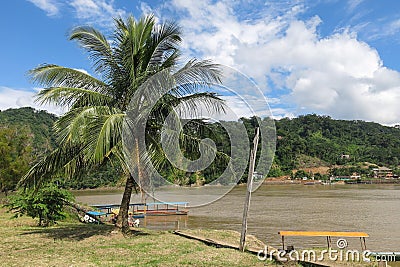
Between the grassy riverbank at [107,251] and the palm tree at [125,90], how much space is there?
1.05 meters

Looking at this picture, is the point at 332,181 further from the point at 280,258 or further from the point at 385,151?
the point at 280,258

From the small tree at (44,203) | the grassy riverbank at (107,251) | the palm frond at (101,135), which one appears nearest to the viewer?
the grassy riverbank at (107,251)

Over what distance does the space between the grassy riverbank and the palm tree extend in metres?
1.05

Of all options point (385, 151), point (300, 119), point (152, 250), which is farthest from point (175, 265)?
point (300, 119)

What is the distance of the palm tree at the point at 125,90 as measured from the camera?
8273 millimetres

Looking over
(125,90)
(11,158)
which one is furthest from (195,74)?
(11,158)

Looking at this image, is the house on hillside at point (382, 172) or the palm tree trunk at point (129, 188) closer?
the palm tree trunk at point (129, 188)

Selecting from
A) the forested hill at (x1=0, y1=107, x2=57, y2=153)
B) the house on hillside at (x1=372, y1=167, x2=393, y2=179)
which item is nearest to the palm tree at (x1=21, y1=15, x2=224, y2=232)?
the forested hill at (x1=0, y1=107, x2=57, y2=153)

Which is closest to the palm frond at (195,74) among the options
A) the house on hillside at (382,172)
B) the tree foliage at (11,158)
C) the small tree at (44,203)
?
the small tree at (44,203)

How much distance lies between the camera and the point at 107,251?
7.30m

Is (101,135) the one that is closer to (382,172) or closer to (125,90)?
(125,90)

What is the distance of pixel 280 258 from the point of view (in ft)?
21.4

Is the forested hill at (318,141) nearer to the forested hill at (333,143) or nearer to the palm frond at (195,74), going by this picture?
the forested hill at (333,143)

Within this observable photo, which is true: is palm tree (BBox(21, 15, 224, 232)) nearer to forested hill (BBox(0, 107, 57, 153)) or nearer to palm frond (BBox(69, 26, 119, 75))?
palm frond (BBox(69, 26, 119, 75))
